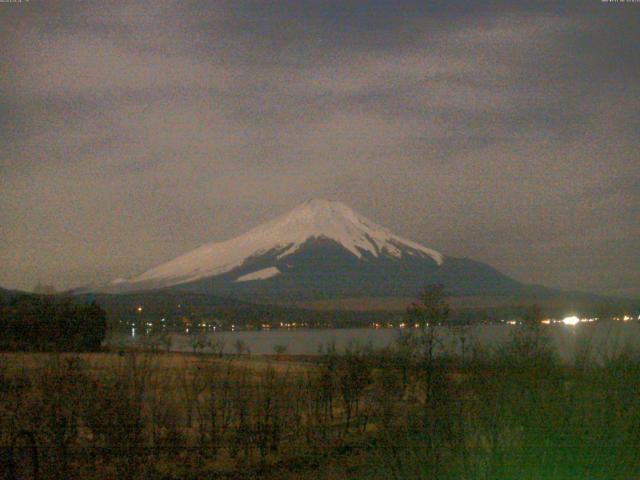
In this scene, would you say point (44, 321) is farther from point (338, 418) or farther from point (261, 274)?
point (261, 274)

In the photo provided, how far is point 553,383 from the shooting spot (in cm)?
739

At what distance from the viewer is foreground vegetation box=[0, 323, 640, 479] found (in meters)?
6.25

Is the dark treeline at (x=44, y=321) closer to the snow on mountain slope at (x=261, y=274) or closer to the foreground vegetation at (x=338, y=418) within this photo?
the foreground vegetation at (x=338, y=418)

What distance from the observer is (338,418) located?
14586mm

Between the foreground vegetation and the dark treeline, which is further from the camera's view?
the dark treeline

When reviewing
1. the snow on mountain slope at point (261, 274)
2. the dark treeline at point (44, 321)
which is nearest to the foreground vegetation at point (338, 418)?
the dark treeline at point (44, 321)

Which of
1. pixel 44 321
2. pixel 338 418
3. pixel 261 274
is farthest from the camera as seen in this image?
pixel 261 274

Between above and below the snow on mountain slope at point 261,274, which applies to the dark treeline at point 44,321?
below

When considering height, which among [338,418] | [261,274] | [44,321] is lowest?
[338,418]

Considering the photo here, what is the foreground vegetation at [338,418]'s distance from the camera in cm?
625

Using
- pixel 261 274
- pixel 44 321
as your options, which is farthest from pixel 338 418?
pixel 261 274

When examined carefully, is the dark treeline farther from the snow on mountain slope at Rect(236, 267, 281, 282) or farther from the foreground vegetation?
the snow on mountain slope at Rect(236, 267, 281, 282)

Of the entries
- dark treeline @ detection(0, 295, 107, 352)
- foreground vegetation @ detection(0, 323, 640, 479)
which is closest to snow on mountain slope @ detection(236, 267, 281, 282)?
dark treeline @ detection(0, 295, 107, 352)

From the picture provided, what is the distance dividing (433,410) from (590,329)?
2013mm
